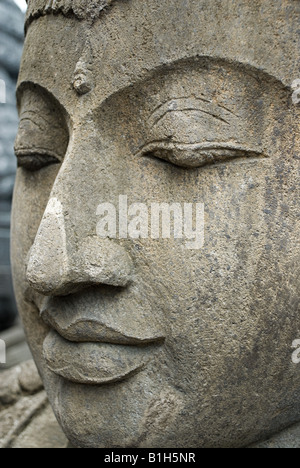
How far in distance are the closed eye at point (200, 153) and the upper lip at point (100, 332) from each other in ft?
1.17

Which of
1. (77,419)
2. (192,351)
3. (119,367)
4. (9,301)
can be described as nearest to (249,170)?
(192,351)

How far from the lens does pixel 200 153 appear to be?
1.11 m

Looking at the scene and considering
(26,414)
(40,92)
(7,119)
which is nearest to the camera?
(40,92)

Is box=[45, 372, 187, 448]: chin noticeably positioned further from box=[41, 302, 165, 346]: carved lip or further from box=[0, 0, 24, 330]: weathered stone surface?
box=[0, 0, 24, 330]: weathered stone surface

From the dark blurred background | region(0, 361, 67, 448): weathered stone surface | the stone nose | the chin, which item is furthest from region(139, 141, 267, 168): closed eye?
the dark blurred background

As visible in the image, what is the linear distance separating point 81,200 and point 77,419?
1.62 ft

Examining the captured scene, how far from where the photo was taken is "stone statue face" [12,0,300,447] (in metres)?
1.11

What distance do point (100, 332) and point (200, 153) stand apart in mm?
431

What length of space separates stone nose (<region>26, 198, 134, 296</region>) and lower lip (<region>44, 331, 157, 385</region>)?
5.4 inches

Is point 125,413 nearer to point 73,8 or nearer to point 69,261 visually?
point 69,261

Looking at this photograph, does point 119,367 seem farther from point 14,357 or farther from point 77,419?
point 14,357

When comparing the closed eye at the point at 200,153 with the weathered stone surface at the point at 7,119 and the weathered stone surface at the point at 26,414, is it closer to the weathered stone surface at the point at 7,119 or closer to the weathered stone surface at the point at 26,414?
the weathered stone surface at the point at 26,414

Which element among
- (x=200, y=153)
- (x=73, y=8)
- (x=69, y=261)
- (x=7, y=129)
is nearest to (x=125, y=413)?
(x=69, y=261)

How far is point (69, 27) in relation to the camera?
1221 mm
